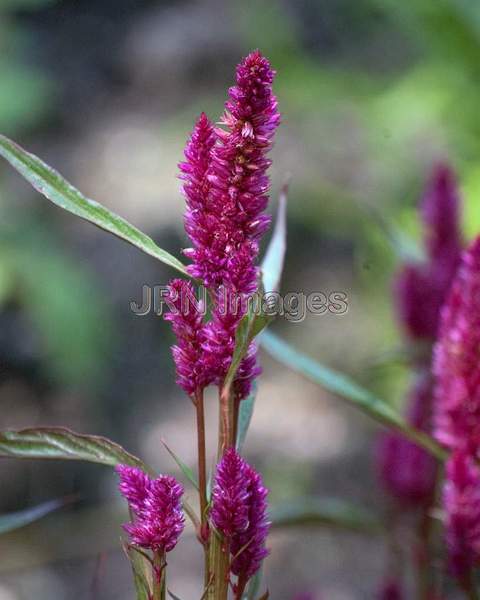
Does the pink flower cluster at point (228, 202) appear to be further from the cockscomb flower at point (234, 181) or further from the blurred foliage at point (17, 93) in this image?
the blurred foliage at point (17, 93)

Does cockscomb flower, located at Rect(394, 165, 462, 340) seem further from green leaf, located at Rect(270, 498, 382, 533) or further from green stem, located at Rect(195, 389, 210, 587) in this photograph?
green stem, located at Rect(195, 389, 210, 587)

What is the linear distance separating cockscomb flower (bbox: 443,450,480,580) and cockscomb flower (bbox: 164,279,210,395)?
1.26 feet

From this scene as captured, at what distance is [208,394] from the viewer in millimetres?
3623

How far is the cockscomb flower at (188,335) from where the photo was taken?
0.68 meters

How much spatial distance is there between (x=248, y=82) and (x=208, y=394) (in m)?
3.03

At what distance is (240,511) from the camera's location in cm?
65

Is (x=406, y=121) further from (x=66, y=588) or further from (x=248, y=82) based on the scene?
(x=248, y=82)

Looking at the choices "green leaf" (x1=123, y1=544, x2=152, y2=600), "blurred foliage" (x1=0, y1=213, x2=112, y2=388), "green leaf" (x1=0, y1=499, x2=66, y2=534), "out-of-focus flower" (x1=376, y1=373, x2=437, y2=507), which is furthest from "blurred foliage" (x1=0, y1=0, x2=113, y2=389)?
"green leaf" (x1=123, y1=544, x2=152, y2=600)

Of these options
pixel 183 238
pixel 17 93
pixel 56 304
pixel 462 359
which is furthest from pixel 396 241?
pixel 17 93

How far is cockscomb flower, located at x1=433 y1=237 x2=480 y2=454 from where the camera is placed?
990 mm

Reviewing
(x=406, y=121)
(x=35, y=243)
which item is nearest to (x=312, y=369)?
(x=35, y=243)

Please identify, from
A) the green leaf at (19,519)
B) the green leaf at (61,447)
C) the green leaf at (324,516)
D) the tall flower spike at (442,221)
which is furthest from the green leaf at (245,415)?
→ the tall flower spike at (442,221)

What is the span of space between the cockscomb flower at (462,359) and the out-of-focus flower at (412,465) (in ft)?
0.86

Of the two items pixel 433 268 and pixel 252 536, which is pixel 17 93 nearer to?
pixel 433 268
